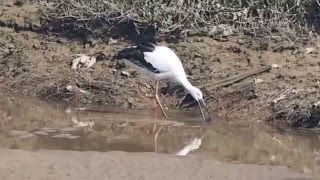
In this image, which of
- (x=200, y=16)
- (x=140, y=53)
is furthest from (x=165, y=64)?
(x=200, y=16)

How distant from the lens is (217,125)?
30.8 ft

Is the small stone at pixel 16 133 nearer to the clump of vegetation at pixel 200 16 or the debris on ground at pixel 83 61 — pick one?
the debris on ground at pixel 83 61

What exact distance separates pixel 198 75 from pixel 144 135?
6.51 feet

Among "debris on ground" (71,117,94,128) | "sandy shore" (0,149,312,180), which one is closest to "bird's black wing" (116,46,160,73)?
"debris on ground" (71,117,94,128)

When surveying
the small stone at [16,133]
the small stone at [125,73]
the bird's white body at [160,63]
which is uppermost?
the bird's white body at [160,63]

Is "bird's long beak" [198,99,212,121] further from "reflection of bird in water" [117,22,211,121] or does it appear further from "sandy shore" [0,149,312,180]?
"sandy shore" [0,149,312,180]

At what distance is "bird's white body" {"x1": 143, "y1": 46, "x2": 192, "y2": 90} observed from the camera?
1000 cm

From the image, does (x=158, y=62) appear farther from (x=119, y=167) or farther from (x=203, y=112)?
(x=119, y=167)

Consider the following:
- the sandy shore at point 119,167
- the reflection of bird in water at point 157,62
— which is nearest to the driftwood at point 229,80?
the reflection of bird in water at point 157,62

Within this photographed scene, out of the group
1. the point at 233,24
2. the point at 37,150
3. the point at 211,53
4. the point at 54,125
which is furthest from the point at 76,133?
the point at 233,24

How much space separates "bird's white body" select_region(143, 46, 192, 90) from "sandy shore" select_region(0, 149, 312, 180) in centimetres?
236

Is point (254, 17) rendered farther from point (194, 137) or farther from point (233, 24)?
point (194, 137)

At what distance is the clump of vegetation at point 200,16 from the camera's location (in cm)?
1129

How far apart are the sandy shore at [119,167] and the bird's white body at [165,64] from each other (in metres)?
2.36
